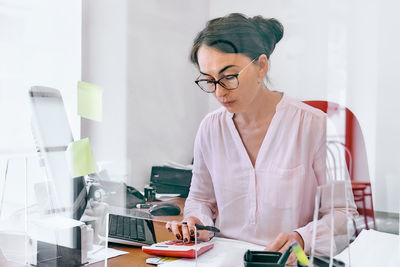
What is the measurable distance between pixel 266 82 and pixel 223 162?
238 millimetres

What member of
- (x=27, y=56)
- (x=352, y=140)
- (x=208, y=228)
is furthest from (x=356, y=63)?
(x=27, y=56)

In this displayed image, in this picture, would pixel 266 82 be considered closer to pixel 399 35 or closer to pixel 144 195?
pixel 399 35

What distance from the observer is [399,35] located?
2.86 ft

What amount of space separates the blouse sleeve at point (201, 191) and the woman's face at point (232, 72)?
0.40 feet

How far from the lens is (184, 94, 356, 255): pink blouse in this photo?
3.20 feet

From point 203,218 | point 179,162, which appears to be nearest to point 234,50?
point 179,162

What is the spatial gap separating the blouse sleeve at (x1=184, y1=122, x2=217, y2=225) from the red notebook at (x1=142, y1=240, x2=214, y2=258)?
0.21ft

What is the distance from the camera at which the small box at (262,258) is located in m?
0.98

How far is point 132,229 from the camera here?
1247mm

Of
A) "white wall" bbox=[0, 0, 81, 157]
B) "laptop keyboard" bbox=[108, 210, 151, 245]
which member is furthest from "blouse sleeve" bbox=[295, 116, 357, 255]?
"white wall" bbox=[0, 0, 81, 157]

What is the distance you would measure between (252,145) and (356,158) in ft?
0.82

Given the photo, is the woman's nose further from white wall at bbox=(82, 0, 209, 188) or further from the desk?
the desk

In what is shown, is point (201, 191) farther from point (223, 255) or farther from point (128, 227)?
point (128, 227)

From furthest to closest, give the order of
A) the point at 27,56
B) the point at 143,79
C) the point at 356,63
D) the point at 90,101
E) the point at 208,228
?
1. the point at 27,56
2. the point at 90,101
3. the point at 143,79
4. the point at 208,228
5. the point at 356,63
